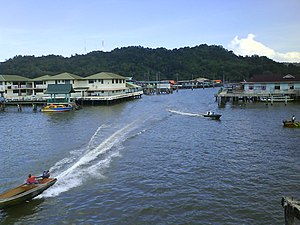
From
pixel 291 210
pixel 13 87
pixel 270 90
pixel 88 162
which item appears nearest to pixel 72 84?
pixel 13 87

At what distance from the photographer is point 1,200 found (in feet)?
50.7

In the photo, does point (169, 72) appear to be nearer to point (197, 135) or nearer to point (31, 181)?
point (197, 135)

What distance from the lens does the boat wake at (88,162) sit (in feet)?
62.6

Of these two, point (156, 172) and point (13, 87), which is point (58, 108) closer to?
point (13, 87)

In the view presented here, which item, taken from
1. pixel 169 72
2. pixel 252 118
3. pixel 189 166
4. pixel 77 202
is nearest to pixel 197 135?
pixel 189 166

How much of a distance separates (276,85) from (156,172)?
52529mm

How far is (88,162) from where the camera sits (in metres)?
23.1

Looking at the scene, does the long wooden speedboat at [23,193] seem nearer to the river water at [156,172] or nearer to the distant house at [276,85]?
the river water at [156,172]

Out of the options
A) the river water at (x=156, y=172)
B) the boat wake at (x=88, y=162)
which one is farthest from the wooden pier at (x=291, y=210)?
the boat wake at (x=88, y=162)

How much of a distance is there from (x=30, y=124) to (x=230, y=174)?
3255 cm

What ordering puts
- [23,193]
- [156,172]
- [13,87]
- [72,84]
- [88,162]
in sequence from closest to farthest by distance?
[23,193] → [156,172] → [88,162] → [72,84] → [13,87]

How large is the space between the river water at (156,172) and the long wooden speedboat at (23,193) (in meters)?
0.39

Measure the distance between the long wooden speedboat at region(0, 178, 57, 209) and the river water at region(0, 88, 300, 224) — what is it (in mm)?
395

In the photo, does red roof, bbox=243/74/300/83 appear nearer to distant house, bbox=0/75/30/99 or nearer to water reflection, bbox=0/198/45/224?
distant house, bbox=0/75/30/99
